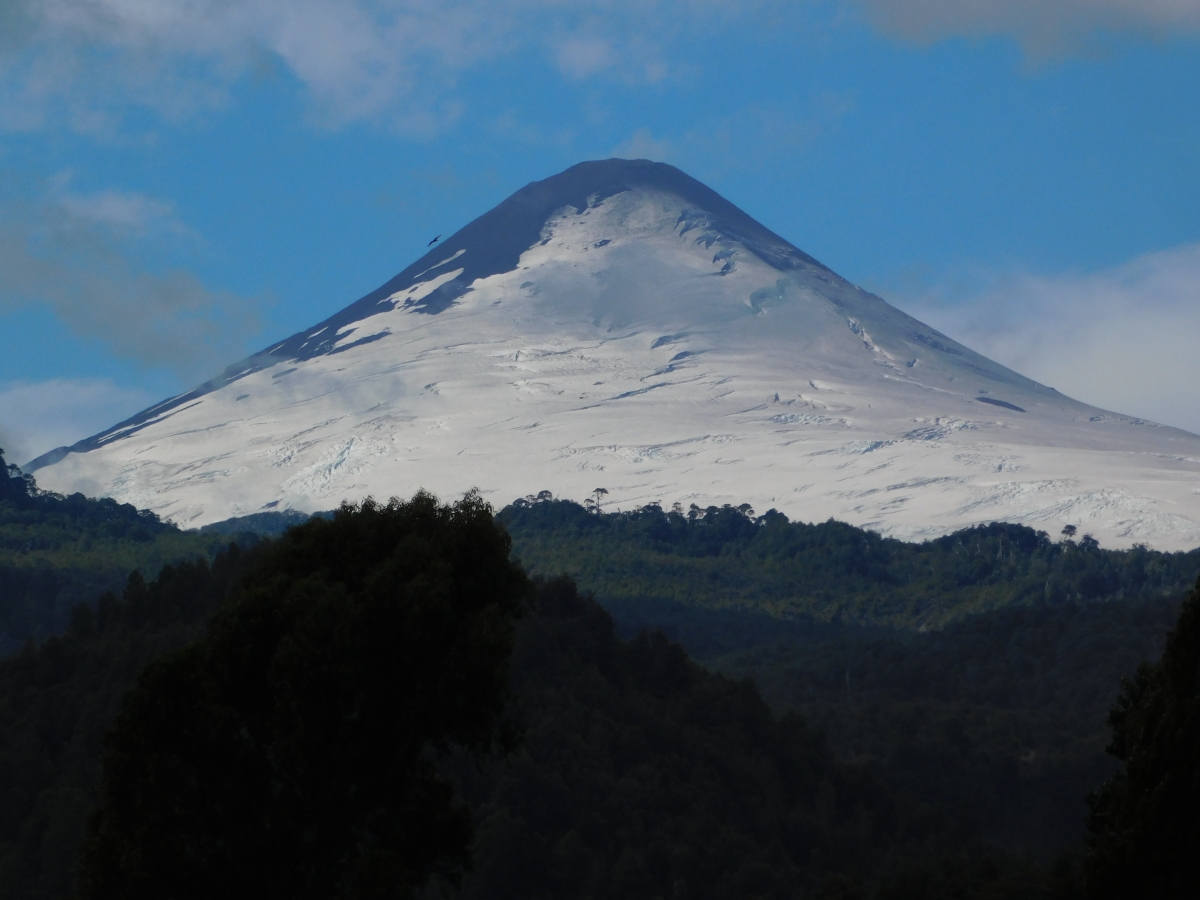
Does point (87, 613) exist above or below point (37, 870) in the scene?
above

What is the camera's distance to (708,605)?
7412 cm

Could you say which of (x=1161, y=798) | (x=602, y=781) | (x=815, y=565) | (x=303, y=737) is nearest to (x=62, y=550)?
(x=815, y=565)

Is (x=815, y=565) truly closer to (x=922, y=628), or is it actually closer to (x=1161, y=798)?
(x=922, y=628)

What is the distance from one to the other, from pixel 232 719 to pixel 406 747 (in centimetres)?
161

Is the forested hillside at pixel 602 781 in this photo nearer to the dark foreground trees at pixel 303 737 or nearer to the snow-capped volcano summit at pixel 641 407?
the dark foreground trees at pixel 303 737

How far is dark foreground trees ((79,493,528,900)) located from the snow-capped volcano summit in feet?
228

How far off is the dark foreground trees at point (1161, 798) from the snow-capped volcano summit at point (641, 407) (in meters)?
68.9

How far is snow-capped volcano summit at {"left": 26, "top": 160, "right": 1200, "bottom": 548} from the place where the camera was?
3499 inches

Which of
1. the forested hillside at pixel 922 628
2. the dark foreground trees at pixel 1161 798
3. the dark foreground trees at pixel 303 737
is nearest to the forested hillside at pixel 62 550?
the forested hillside at pixel 922 628

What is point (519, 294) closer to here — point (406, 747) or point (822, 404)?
point (822, 404)

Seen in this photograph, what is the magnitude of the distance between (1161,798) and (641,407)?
285 feet

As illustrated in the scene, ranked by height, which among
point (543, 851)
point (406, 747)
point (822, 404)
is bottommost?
point (543, 851)

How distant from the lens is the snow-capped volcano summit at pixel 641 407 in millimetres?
88875

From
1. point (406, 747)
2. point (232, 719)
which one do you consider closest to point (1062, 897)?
point (406, 747)
